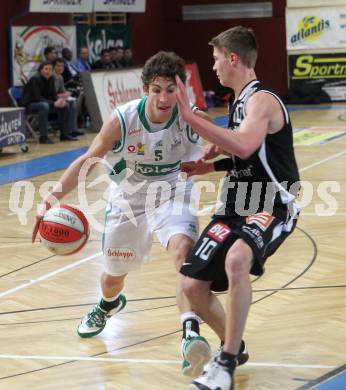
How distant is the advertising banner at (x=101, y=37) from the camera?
62.4 feet

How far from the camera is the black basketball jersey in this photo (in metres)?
4.20

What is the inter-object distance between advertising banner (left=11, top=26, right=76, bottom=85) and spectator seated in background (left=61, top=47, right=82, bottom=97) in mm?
736

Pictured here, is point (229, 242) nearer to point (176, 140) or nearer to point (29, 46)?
point (176, 140)

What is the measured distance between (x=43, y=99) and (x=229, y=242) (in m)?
11.1

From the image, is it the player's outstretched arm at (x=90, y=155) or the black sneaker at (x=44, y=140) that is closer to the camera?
the player's outstretched arm at (x=90, y=155)

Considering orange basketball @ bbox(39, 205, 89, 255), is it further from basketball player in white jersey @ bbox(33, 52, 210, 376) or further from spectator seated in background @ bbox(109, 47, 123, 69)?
spectator seated in background @ bbox(109, 47, 123, 69)

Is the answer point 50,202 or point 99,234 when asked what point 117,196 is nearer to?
point 50,202

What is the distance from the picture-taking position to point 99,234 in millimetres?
8195

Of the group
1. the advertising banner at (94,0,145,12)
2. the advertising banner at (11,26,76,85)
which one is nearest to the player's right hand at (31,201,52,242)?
the advertising banner at (11,26,76,85)

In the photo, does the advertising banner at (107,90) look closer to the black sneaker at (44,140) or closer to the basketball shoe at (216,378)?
the black sneaker at (44,140)

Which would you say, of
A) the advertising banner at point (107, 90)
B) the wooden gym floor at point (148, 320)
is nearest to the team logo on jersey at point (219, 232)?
the wooden gym floor at point (148, 320)

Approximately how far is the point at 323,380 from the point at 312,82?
18041 millimetres

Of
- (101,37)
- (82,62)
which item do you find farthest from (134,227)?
(101,37)

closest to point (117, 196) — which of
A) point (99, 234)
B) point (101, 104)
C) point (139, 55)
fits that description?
point (99, 234)
